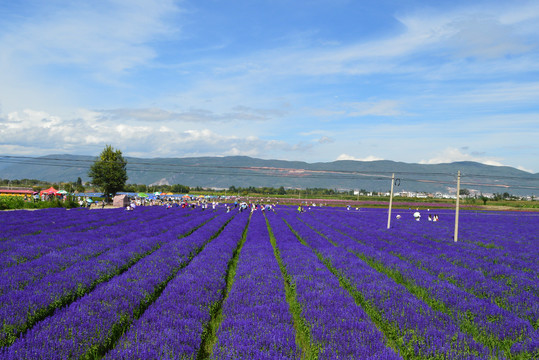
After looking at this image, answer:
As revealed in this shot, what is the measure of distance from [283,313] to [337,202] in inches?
3093

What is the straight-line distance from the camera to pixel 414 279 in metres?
9.94

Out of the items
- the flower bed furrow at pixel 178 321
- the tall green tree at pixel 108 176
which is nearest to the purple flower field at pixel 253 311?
the flower bed furrow at pixel 178 321

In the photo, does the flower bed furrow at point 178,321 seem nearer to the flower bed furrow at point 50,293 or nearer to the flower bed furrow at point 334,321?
the flower bed furrow at point 50,293

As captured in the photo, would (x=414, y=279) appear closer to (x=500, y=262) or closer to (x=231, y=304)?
(x=231, y=304)

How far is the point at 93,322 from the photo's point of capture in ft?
18.0

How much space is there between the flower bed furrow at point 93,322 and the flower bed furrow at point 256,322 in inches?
62.8

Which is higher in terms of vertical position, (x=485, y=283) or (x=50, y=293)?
(x=50, y=293)

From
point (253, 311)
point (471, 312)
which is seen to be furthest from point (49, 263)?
point (471, 312)

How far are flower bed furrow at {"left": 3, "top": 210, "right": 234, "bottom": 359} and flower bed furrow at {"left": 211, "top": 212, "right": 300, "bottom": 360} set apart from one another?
5.23 ft

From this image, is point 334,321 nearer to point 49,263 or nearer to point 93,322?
point 93,322

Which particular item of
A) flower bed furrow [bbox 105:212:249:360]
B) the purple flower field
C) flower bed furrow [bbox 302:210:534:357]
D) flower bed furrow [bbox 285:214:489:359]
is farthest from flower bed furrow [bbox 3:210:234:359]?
flower bed furrow [bbox 302:210:534:357]

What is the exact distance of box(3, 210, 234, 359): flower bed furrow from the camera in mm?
4559

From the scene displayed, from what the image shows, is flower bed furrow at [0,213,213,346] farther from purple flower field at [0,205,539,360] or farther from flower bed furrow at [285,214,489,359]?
flower bed furrow at [285,214,489,359]

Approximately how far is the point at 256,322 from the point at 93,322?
2.46 m
